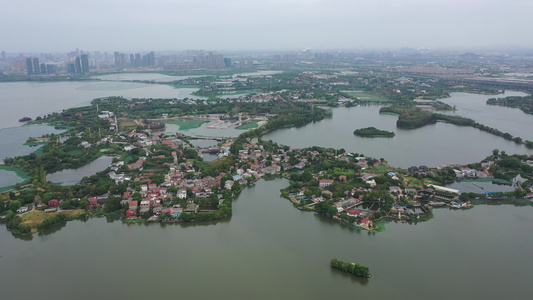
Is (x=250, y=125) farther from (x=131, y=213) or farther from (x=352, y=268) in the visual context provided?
(x=352, y=268)

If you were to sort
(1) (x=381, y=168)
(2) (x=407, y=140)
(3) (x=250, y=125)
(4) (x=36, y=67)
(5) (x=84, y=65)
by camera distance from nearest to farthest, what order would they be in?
1. (1) (x=381, y=168)
2. (2) (x=407, y=140)
3. (3) (x=250, y=125)
4. (4) (x=36, y=67)
5. (5) (x=84, y=65)

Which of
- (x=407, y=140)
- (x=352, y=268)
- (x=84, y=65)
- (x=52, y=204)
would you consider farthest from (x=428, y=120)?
(x=84, y=65)

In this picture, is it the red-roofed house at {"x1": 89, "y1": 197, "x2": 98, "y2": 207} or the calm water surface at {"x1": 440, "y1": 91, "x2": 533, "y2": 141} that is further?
the calm water surface at {"x1": 440, "y1": 91, "x2": 533, "y2": 141}

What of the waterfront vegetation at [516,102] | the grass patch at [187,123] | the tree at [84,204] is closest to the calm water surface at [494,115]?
the waterfront vegetation at [516,102]

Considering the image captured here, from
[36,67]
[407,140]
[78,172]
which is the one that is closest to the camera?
[78,172]

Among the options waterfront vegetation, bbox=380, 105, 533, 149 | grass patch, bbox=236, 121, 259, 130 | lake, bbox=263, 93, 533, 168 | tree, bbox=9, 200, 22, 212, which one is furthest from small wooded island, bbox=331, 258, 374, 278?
waterfront vegetation, bbox=380, 105, 533, 149

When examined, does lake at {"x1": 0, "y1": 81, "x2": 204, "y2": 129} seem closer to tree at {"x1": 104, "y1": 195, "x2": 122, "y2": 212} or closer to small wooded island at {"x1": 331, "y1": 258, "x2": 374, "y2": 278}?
tree at {"x1": 104, "y1": 195, "x2": 122, "y2": 212}
